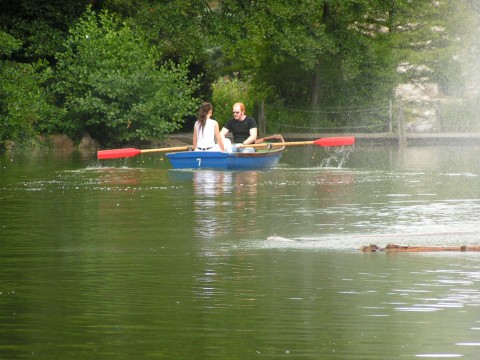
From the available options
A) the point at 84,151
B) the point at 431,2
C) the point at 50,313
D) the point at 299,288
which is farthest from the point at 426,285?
the point at 431,2

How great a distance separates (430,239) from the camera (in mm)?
14859

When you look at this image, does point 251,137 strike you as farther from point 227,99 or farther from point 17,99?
point 227,99

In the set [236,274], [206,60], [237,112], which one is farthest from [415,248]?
[206,60]

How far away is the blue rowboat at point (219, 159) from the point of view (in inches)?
1179

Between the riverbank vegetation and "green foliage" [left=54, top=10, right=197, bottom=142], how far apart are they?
45mm

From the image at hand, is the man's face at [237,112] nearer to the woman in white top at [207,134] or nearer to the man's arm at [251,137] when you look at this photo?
the man's arm at [251,137]

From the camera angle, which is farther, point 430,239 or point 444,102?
point 444,102

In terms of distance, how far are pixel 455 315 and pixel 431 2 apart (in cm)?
4049

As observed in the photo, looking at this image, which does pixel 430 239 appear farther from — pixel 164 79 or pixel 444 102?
pixel 444 102

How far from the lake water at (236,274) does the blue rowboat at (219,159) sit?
5.38 meters

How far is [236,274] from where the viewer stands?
1231 cm

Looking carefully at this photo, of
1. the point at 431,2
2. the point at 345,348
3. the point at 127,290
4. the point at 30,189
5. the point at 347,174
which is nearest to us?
the point at 345,348

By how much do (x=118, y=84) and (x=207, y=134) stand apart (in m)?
11.6

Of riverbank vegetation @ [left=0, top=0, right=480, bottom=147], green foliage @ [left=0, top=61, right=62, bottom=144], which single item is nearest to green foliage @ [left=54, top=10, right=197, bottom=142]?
riverbank vegetation @ [left=0, top=0, right=480, bottom=147]
